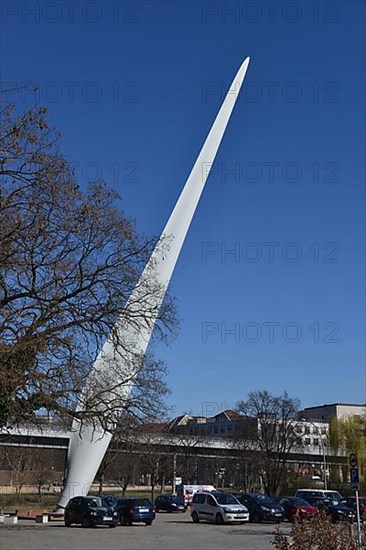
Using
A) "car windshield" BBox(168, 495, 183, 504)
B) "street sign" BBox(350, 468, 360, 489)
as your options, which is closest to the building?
"car windshield" BBox(168, 495, 183, 504)

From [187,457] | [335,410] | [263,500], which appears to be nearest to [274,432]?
[187,457]

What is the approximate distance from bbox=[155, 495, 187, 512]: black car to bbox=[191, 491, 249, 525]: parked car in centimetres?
1581

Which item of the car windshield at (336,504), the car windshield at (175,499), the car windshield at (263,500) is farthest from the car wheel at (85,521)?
the car windshield at (175,499)

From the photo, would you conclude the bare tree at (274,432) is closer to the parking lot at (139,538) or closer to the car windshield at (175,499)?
the car windshield at (175,499)

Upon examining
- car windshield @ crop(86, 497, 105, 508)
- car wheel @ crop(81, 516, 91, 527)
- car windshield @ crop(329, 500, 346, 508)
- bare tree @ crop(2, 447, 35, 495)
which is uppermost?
bare tree @ crop(2, 447, 35, 495)

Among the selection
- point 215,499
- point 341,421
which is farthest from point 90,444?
point 341,421

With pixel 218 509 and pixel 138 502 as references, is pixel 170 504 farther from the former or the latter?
pixel 218 509

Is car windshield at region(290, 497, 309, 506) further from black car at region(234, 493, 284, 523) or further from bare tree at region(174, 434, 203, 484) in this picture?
bare tree at region(174, 434, 203, 484)

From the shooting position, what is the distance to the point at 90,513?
34.0 metres

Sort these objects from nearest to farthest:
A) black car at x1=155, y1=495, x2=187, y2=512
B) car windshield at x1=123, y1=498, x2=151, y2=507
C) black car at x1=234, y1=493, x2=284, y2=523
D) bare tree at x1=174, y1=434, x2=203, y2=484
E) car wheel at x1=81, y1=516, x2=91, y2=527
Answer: car wheel at x1=81, y1=516, x2=91, y2=527 → car windshield at x1=123, y1=498, x2=151, y2=507 → black car at x1=234, y1=493, x2=284, y2=523 → black car at x1=155, y1=495, x2=187, y2=512 → bare tree at x1=174, y1=434, x2=203, y2=484

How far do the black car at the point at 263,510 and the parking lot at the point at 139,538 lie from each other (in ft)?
10.2

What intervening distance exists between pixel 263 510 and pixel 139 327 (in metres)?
15.7

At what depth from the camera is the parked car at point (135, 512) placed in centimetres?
3769

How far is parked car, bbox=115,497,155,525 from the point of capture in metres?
37.7
